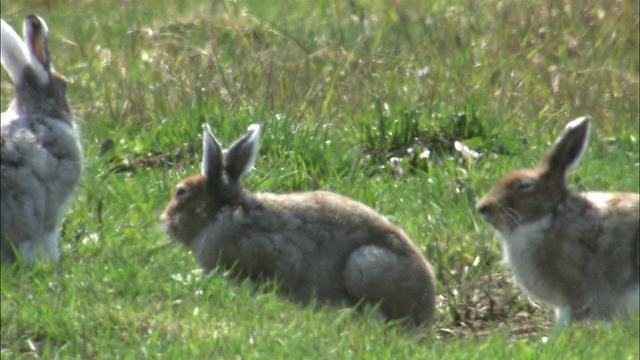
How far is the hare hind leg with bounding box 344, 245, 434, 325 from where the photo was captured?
20.9 ft

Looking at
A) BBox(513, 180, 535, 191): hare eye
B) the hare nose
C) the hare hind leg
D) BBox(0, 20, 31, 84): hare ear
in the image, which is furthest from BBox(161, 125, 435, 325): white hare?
BBox(0, 20, 31, 84): hare ear

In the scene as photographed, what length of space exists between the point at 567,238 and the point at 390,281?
926mm

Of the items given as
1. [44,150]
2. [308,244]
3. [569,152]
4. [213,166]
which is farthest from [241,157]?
[569,152]

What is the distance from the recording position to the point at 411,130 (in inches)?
336

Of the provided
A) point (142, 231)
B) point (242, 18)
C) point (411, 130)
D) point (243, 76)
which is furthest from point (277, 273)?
point (242, 18)

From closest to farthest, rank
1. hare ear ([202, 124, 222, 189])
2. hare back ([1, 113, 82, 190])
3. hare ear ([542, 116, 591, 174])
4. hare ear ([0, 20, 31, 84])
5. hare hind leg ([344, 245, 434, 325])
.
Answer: hare hind leg ([344, 245, 434, 325]) < hare back ([1, 113, 82, 190]) < hare ear ([202, 124, 222, 189]) < hare ear ([542, 116, 591, 174]) < hare ear ([0, 20, 31, 84])

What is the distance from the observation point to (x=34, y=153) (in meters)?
6.68

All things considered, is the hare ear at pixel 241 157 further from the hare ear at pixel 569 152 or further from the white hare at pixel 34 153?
the hare ear at pixel 569 152

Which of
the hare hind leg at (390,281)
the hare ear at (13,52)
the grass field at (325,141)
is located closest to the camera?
the grass field at (325,141)

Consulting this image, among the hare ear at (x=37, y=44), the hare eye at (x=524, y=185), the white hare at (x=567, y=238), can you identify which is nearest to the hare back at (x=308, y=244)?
the white hare at (x=567, y=238)

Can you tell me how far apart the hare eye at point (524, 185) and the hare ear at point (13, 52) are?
8.42 ft

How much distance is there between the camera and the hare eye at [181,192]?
6.87 meters

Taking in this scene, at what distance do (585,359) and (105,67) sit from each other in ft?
17.7

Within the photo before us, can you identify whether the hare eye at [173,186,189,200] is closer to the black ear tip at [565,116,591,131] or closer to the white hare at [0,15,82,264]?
the white hare at [0,15,82,264]
